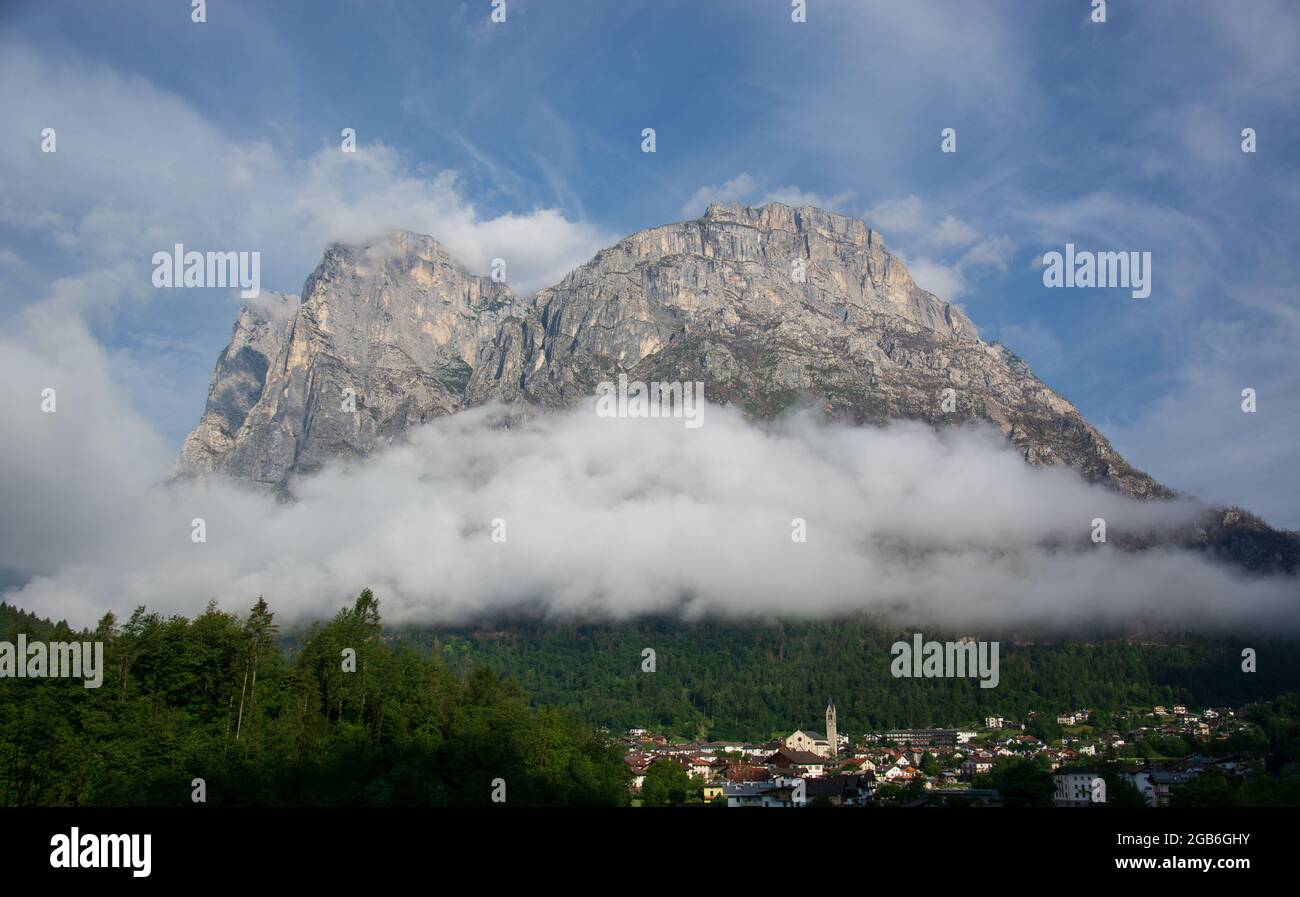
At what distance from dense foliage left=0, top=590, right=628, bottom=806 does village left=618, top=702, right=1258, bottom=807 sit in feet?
84.6

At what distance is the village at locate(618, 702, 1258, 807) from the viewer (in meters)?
115

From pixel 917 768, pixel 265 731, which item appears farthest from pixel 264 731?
pixel 917 768

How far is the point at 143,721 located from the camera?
6519cm

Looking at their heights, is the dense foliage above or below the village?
above

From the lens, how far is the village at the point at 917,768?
115 m

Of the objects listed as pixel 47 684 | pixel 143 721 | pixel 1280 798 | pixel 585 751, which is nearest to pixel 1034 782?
pixel 1280 798

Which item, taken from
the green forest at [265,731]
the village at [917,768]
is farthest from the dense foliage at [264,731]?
the village at [917,768]

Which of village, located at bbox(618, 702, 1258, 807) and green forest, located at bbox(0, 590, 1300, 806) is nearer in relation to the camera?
green forest, located at bbox(0, 590, 1300, 806)

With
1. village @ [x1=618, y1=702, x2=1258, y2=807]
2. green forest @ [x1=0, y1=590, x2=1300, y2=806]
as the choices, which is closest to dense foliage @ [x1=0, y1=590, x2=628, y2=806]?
green forest @ [x1=0, y1=590, x2=1300, y2=806]

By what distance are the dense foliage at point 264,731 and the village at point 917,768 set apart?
1015 inches

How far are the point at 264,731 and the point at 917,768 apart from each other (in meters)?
124

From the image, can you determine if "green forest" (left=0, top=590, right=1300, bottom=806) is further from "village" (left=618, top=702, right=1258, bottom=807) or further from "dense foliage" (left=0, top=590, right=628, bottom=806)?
"village" (left=618, top=702, right=1258, bottom=807)

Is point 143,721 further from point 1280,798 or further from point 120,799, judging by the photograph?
point 1280,798
